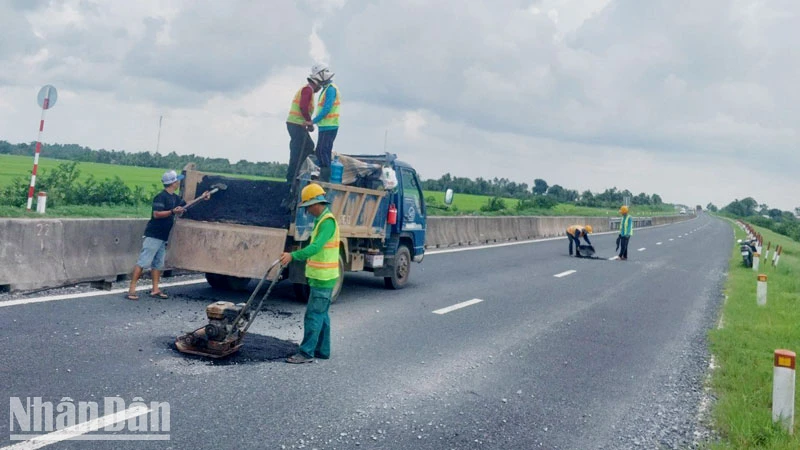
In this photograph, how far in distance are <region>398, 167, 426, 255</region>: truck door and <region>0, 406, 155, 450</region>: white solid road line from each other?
6991 mm

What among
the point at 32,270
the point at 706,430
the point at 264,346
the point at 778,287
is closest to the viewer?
the point at 706,430

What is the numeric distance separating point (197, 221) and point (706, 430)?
6.55 metres

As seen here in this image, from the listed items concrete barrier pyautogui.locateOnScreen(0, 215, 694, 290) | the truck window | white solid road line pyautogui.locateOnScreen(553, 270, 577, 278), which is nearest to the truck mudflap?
concrete barrier pyautogui.locateOnScreen(0, 215, 694, 290)

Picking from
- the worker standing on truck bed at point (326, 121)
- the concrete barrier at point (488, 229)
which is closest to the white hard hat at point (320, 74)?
the worker standing on truck bed at point (326, 121)

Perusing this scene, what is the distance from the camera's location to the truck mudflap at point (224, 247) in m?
8.63

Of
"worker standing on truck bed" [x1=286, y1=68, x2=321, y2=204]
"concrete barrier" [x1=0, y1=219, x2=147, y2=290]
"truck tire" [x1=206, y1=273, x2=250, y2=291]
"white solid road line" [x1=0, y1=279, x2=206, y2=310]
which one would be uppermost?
"worker standing on truck bed" [x1=286, y1=68, x2=321, y2=204]

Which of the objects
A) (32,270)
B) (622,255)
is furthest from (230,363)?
(622,255)

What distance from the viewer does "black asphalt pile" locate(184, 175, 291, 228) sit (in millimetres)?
9094

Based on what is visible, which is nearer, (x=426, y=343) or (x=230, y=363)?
(x=230, y=363)

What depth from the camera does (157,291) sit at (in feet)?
29.0

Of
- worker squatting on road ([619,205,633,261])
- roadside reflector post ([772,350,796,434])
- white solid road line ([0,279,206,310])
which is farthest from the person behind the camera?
worker squatting on road ([619,205,633,261])

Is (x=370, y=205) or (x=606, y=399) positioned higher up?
(x=370, y=205)

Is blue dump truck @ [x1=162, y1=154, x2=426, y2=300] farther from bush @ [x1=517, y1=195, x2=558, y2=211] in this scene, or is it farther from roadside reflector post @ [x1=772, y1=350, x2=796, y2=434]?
bush @ [x1=517, y1=195, x2=558, y2=211]

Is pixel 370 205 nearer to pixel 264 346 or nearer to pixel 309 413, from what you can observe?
pixel 264 346
